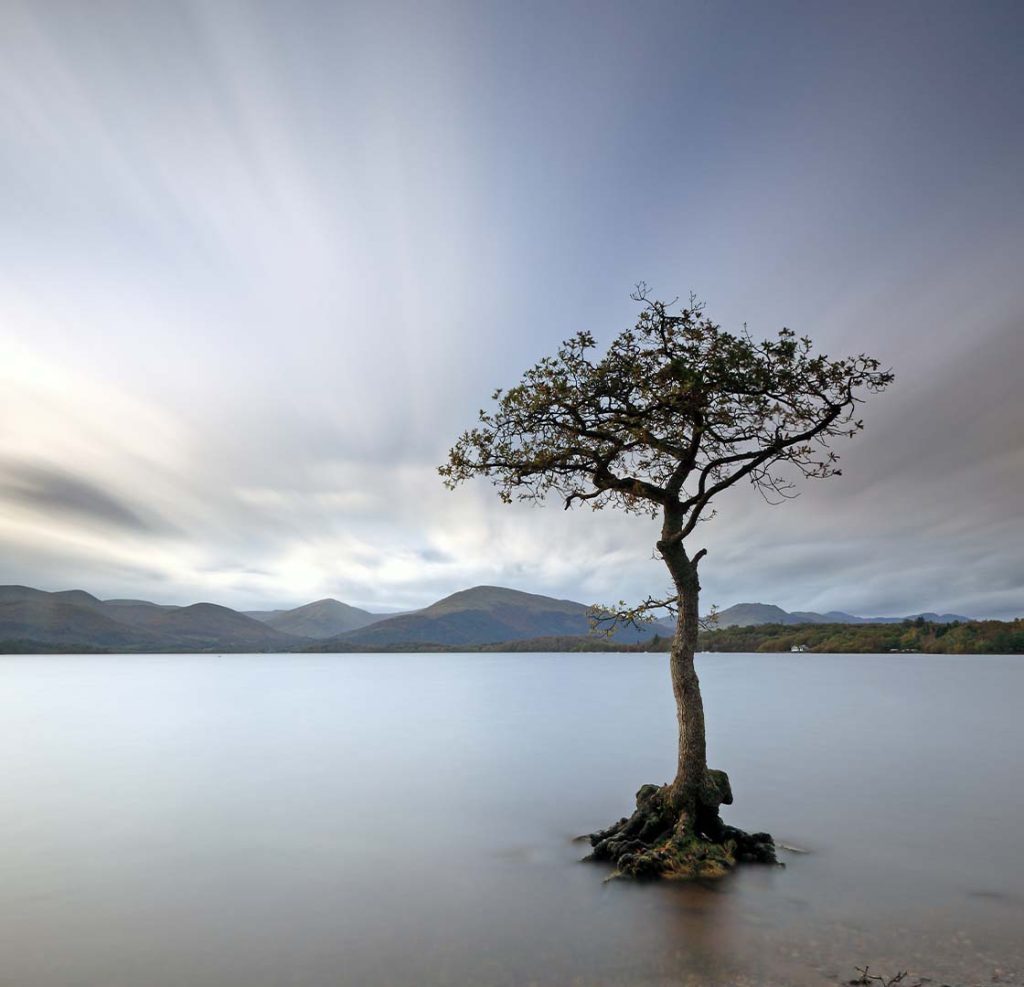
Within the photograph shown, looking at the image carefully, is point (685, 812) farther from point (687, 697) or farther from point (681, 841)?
point (687, 697)

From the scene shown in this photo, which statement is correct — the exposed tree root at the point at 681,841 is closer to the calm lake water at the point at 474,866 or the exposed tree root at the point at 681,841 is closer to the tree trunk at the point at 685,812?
the tree trunk at the point at 685,812

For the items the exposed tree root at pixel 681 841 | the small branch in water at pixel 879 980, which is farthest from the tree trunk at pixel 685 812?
the small branch in water at pixel 879 980

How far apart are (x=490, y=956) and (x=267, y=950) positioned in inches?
142

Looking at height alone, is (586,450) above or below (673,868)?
above

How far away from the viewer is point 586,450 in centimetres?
1512

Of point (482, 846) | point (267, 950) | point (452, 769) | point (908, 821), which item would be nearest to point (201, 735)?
point (452, 769)

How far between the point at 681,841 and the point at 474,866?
482 centimetres

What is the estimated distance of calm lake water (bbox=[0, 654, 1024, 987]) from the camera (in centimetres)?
1007

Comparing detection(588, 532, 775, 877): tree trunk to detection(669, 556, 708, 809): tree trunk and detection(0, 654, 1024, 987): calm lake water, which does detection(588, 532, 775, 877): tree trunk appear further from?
detection(0, 654, 1024, 987): calm lake water

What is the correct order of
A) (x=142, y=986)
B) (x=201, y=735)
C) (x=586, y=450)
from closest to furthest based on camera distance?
(x=142, y=986) < (x=586, y=450) < (x=201, y=735)

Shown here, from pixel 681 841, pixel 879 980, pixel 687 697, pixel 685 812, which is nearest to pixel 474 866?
pixel 681 841

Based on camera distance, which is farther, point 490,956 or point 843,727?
point 843,727

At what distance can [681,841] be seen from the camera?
13.8 meters

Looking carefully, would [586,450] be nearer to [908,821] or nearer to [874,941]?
Answer: [874,941]
